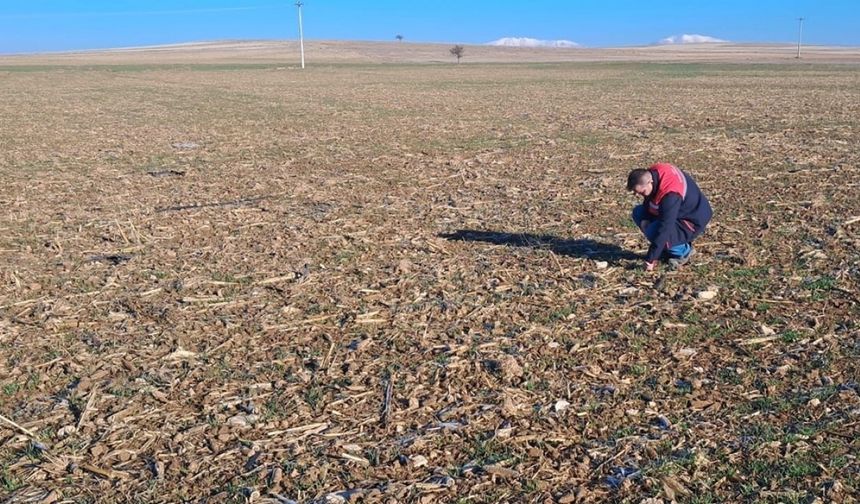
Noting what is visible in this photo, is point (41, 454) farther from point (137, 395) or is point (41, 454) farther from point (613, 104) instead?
point (613, 104)

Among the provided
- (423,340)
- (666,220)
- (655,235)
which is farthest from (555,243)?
(423,340)

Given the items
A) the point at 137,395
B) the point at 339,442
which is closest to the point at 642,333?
the point at 339,442

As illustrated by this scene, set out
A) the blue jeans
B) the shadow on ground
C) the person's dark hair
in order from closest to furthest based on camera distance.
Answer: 1. the person's dark hair
2. the blue jeans
3. the shadow on ground

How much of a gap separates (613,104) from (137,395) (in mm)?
24167

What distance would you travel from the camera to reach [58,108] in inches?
1086

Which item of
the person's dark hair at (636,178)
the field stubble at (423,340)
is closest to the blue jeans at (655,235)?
the field stubble at (423,340)

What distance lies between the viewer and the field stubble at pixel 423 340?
409cm

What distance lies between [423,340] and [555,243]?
2.92 metres

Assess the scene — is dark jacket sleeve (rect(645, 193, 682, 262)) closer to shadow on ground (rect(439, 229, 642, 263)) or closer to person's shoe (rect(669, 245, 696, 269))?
person's shoe (rect(669, 245, 696, 269))

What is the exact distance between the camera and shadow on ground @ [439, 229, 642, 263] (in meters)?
7.72

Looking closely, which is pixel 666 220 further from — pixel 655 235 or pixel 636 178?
pixel 636 178

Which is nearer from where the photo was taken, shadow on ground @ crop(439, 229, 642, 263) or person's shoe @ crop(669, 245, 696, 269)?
person's shoe @ crop(669, 245, 696, 269)

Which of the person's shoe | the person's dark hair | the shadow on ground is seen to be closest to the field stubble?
the shadow on ground

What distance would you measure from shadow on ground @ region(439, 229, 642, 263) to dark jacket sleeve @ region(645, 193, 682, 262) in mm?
548
